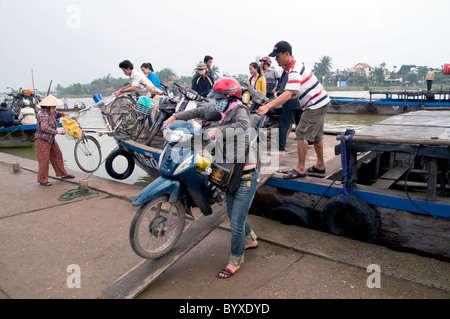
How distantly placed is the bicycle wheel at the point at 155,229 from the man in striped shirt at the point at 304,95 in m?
1.63

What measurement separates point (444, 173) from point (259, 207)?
2317 mm

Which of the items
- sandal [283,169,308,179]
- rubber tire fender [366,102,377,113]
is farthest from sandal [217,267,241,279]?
rubber tire fender [366,102,377,113]

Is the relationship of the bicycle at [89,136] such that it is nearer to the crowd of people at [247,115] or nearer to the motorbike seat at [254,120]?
the crowd of people at [247,115]

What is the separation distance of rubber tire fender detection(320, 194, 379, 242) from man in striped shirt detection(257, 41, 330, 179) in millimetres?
632

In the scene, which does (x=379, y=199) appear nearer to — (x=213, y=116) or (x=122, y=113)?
(x=213, y=116)

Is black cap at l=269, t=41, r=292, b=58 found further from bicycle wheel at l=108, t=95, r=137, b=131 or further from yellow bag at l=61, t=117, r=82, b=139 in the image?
yellow bag at l=61, t=117, r=82, b=139

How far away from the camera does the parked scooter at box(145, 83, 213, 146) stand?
5.79m

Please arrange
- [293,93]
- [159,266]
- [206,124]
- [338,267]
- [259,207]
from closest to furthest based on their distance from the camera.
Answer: [159,266] < [338,267] < [293,93] < [259,207] < [206,124]

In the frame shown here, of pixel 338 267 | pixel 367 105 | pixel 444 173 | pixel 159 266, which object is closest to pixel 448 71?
pixel 367 105

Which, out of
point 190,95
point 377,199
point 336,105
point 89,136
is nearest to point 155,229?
point 377,199

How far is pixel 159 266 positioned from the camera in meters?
2.87

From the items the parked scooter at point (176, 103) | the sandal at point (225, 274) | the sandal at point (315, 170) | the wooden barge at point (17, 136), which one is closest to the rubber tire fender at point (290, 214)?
the sandal at point (315, 170)

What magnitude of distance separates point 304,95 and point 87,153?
16.2 feet
